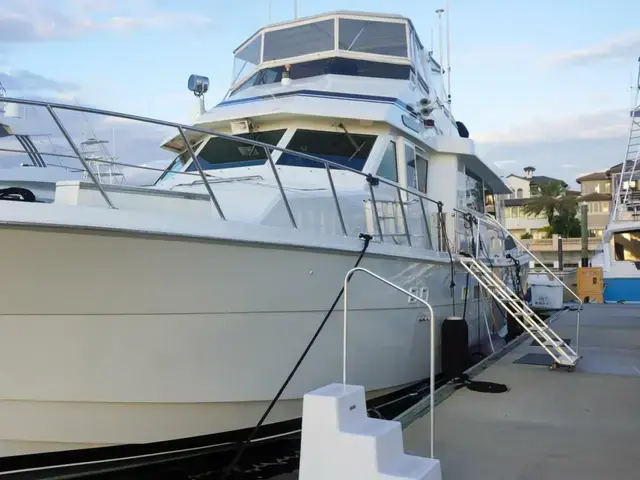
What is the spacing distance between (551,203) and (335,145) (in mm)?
47920

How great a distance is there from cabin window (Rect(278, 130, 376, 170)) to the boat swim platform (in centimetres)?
249

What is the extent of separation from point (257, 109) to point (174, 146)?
5.82ft

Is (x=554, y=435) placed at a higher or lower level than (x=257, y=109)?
lower

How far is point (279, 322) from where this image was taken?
434 cm

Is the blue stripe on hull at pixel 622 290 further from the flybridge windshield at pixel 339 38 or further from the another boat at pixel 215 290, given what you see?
the another boat at pixel 215 290

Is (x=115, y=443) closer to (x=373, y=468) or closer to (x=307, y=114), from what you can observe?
(x=373, y=468)

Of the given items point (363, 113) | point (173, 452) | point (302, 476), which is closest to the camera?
point (302, 476)

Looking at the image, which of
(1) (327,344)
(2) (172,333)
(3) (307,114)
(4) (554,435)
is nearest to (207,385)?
(2) (172,333)

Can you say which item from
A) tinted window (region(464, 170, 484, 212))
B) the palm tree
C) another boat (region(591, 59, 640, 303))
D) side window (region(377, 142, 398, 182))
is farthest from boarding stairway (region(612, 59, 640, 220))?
the palm tree

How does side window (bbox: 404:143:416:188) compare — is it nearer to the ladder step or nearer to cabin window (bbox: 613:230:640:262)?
the ladder step

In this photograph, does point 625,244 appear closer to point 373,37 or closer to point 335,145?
point 373,37

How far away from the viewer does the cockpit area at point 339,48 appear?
25.5 feet

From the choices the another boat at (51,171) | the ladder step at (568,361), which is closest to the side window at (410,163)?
the ladder step at (568,361)

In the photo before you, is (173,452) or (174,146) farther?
(174,146)
